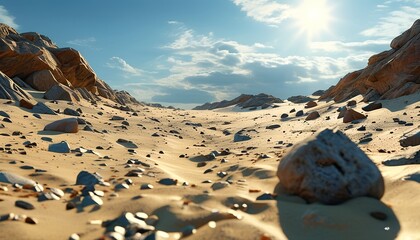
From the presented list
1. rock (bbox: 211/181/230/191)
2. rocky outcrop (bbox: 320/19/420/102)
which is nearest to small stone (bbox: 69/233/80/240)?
rock (bbox: 211/181/230/191)

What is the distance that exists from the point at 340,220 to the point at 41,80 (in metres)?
22.0

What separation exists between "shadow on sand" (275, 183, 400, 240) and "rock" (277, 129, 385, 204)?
0.46 feet


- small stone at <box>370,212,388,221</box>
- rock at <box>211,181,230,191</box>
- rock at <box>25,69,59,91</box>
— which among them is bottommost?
small stone at <box>370,212,388,221</box>

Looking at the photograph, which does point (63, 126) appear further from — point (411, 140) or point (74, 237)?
point (411, 140)

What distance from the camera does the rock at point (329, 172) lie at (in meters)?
3.74

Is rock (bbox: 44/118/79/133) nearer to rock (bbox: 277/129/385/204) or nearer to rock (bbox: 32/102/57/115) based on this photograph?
rock (bbox: 32/102/57/115)

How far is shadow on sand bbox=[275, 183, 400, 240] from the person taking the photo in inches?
119

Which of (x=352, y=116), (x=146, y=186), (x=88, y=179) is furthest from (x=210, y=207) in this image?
(x=352, y=116)

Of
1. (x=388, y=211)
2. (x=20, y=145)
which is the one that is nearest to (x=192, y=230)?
(x=388, y=211)

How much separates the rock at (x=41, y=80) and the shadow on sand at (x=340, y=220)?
21205mm

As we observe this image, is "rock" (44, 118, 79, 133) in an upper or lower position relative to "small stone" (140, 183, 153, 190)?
upper

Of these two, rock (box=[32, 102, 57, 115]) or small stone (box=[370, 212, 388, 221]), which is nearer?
small stone (box=[370, 212, 388, 221])

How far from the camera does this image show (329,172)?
382cm

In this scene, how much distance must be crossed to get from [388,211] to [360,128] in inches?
264
